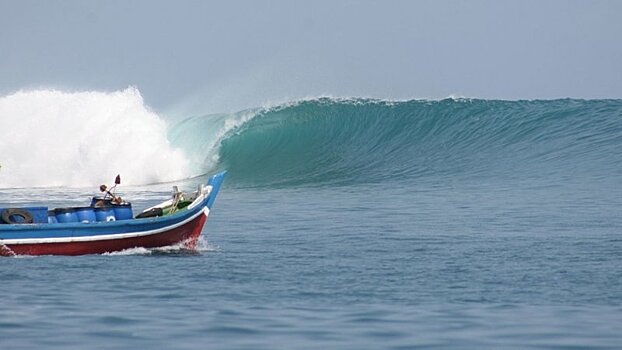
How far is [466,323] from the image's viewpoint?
12242 mm

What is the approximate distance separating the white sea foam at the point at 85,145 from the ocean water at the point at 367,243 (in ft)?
0.48

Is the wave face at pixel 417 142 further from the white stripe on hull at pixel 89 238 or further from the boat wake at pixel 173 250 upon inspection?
the white stripe on hull at pixel 89 238

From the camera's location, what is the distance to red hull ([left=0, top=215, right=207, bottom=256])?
18703 mm

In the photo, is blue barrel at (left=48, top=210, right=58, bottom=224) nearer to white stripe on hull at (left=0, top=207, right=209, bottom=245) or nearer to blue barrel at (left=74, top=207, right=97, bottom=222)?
blue barrel at (left=74, top=207, right=97, bottom=222)

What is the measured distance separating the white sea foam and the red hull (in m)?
21.6

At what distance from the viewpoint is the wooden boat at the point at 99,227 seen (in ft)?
61.5

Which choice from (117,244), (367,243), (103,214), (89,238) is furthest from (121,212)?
(367,243)

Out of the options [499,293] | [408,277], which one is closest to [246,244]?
[408,277]

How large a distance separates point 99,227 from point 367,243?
170 inches

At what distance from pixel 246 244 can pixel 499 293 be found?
6.58 metres

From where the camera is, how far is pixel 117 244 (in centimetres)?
1947

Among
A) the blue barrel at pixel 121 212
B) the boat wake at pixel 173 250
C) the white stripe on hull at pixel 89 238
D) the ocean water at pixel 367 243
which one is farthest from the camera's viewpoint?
the blue barrel at pixel 121 212

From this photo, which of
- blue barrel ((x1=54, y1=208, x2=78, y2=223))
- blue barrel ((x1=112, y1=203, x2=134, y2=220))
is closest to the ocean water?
blue barrel ((x1=112, y1=203, x2=134, y2=220))

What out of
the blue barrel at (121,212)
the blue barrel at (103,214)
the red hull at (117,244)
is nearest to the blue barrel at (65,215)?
the blue barrel at (103,214)
